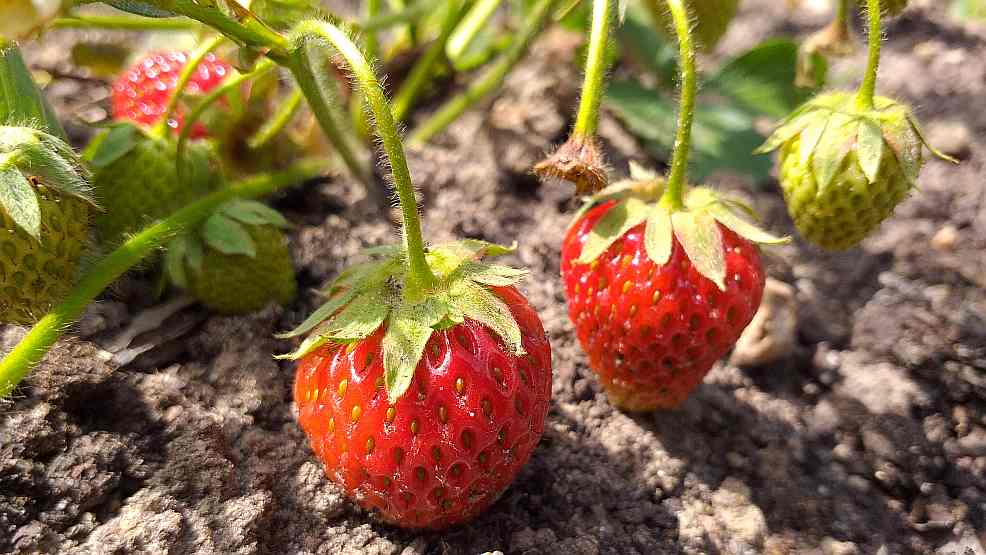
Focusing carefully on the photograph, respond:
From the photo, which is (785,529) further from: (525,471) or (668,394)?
(525,471)

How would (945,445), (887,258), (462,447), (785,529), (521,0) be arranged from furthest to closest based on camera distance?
(521,0)
(887,258)
(945,445)
(785,529)
(462,447)

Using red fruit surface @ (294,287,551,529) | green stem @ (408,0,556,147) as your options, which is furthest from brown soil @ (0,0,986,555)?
red fruit surface @ (294,287,551,529)

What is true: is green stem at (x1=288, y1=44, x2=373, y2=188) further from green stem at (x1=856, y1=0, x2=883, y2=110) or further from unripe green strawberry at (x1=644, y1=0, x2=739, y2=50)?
green stem at (x1=856, y1=0, x2=883, y2=110)

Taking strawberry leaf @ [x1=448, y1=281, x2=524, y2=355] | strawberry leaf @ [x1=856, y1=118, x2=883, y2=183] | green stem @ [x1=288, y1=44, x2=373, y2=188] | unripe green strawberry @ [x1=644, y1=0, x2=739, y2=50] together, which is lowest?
strawberry leaf @ [x1=448, y1=281, x2=524, y2=355]

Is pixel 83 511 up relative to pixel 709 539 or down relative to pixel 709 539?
down

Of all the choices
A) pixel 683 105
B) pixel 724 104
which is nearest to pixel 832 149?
pixel 683 105

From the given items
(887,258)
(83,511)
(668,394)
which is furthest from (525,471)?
(887,258)
